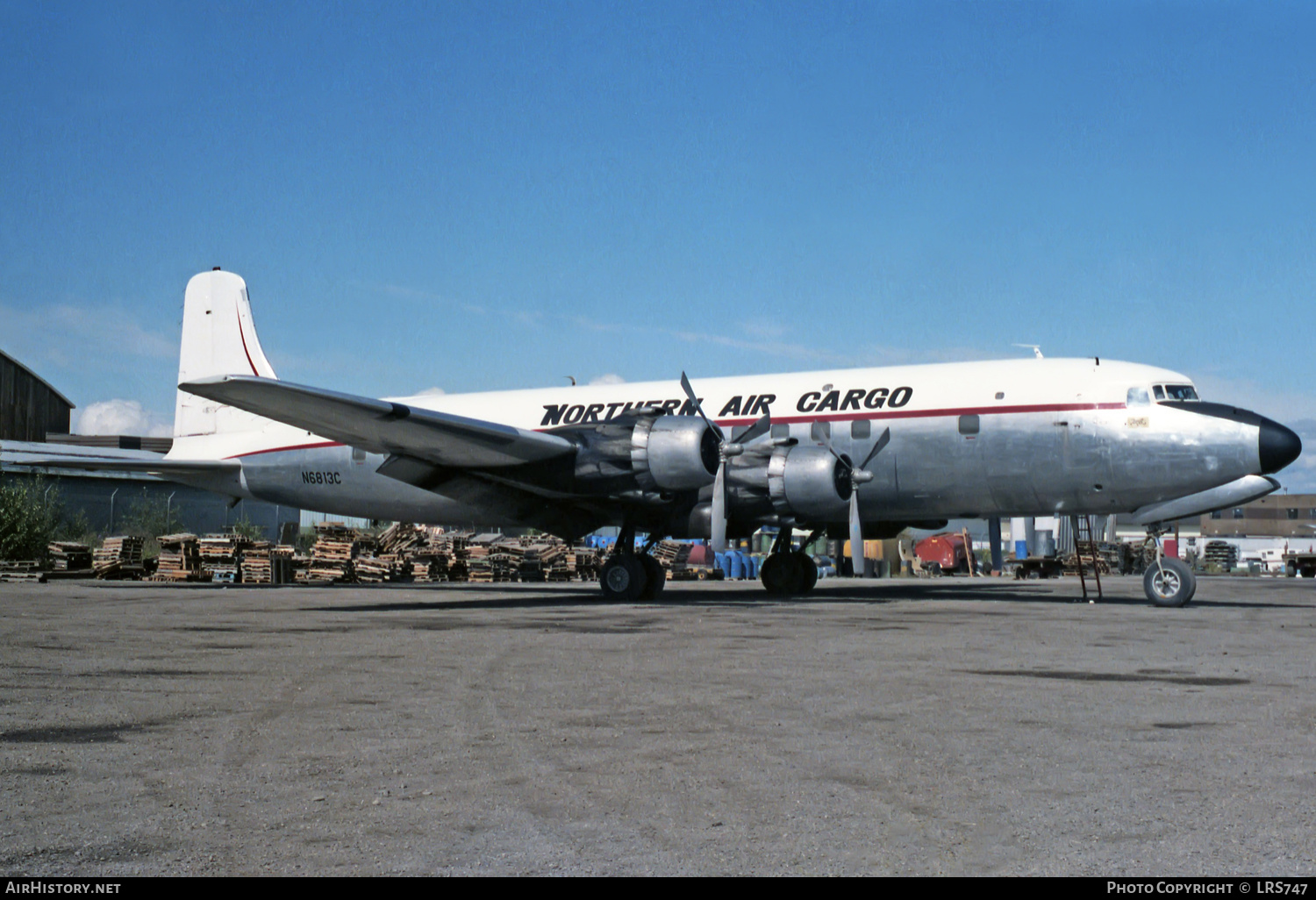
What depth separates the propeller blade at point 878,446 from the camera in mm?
20297

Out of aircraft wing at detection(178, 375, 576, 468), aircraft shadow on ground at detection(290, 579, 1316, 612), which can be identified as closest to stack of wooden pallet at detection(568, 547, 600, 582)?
aircraft shadow on ground at detection(290, 579, 1316, 612)

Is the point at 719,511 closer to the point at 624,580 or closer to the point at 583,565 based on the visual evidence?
the point at 624,580

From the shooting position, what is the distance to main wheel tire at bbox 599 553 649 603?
20391mm

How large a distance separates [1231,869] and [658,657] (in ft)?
22.9

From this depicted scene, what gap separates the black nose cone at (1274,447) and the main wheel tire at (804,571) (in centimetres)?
874

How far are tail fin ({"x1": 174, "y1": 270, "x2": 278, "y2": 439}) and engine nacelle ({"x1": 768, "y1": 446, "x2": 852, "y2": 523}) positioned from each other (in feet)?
45.7

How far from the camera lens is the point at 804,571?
23391 millimetres

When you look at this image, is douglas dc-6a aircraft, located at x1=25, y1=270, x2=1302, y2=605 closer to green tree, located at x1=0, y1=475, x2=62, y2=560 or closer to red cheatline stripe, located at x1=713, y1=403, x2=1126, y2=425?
red cheatline stripe, located at x1=713, y1=403, x2=1126, y2=425

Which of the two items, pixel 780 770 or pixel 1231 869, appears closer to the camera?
pixel 1231 869

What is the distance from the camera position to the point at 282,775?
212 inches

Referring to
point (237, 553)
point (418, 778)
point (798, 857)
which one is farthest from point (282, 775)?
point (237, 553)

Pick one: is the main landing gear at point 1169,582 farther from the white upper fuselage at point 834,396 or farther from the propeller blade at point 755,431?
the propeller blade at point 755,431

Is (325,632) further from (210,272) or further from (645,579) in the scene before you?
(210,272)

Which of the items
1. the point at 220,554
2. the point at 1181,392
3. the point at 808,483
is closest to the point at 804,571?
the point at 808,483
